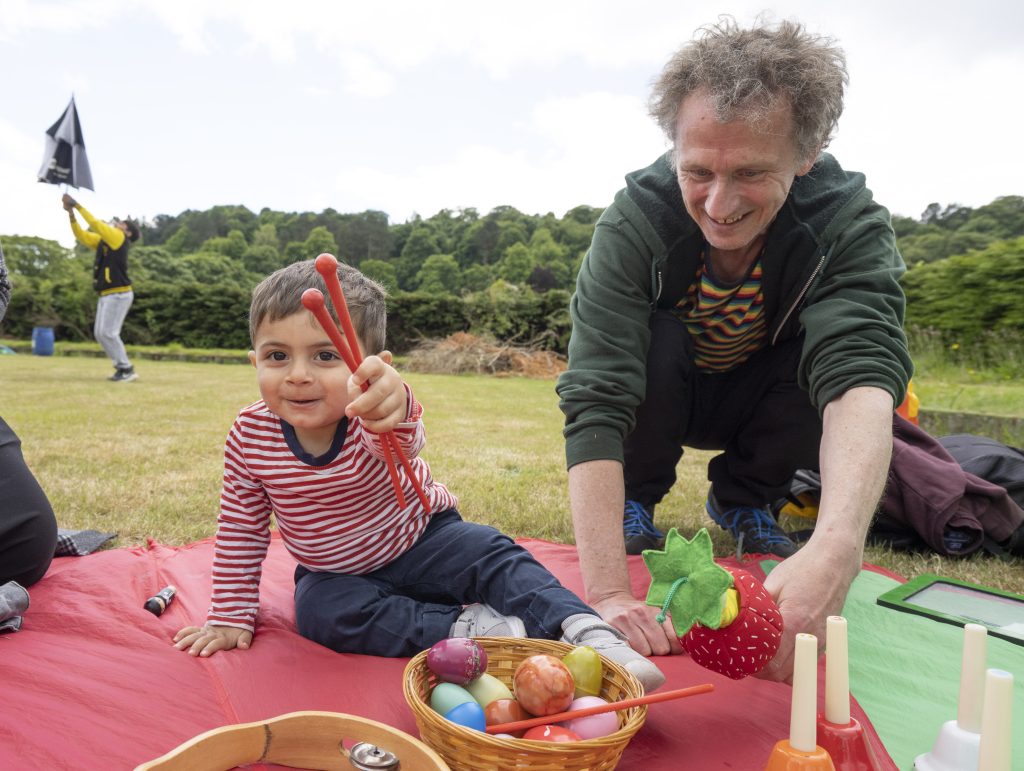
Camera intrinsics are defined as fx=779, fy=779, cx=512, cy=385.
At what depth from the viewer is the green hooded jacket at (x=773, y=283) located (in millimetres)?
1800

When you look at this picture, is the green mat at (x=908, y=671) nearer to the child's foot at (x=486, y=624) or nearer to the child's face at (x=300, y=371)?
the child's foot at (x=486, y=624)

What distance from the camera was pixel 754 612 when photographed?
112cm

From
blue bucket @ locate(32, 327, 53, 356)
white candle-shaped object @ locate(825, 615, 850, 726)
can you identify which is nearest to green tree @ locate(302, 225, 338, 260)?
blue bucket @ locate(32, 327, 53, 356)

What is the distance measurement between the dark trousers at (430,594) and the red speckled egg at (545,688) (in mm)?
328

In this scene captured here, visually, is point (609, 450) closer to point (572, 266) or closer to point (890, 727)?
point (890, 727)

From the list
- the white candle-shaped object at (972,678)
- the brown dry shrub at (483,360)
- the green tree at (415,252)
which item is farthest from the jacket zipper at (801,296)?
the green tree at (415,252)

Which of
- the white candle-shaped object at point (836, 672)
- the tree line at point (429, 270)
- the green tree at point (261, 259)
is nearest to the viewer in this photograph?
the white candle-shaped object at point (836, 672)

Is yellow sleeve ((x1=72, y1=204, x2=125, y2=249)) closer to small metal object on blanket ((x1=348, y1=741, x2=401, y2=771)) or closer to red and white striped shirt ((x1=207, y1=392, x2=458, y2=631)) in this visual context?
red and white striped shirt ((x1=207, y1=392, x2=458, y2=631))

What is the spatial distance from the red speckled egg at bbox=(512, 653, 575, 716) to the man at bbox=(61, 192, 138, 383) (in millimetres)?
7332

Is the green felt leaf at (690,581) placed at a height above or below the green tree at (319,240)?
below

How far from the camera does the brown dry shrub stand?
11.4 metres

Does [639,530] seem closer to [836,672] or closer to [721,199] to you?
[721,199]

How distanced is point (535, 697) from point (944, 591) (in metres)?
1.42

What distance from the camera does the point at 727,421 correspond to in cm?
245
